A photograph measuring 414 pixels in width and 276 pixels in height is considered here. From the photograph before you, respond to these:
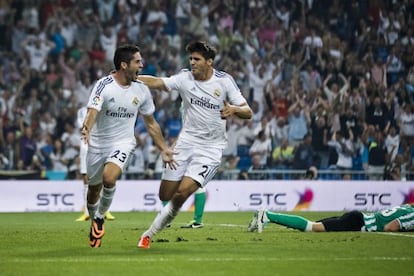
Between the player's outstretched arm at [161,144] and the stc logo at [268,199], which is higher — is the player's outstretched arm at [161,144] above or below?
below

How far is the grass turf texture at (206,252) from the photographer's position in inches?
405

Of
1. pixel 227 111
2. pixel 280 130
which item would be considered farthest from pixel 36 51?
pixel 227 111

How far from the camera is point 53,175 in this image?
2422 cm

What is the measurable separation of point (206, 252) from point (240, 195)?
40.2ft

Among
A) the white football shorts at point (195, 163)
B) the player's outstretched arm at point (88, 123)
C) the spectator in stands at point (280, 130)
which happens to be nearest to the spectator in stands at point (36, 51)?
the spectator in stands at point (280, 130)

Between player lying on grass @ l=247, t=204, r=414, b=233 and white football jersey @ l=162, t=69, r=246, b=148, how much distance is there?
1988 mm

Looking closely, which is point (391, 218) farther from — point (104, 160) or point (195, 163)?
Answer: point (104, 160)

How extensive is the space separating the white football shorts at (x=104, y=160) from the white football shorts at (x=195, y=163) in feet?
1.85

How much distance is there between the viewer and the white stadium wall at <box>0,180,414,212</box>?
23.5 m

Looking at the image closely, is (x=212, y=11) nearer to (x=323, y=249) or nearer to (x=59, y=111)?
(x=59, y=111)

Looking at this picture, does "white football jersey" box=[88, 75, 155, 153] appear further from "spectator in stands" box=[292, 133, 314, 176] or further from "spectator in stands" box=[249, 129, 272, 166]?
"spectator in stands" box=[292, 133, 314, 176]

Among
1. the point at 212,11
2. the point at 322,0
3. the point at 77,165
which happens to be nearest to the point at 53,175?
the point at 77,165

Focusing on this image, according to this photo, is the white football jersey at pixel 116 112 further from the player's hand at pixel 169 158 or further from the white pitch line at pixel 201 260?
the white pitch line at pixel 201 260

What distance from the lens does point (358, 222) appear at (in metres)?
15.0
